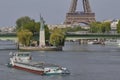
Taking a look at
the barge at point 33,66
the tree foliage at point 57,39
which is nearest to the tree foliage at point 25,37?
the tree foliage at point 57,39

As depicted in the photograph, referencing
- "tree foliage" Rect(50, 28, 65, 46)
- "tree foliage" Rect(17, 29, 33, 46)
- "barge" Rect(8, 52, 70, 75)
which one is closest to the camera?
"barge" Rect(8, 52, 70, 75)

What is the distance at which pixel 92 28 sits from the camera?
17088cm

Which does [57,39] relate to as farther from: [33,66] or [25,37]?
[33,66]

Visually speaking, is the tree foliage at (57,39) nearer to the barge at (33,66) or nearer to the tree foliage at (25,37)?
the tree foliage at (25,37)

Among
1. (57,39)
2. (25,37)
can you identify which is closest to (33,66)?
(57,39)

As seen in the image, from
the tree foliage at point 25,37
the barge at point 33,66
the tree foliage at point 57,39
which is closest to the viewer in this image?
the barge at point 33,66

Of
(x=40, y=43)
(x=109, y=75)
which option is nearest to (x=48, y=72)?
(x=109, y=75)

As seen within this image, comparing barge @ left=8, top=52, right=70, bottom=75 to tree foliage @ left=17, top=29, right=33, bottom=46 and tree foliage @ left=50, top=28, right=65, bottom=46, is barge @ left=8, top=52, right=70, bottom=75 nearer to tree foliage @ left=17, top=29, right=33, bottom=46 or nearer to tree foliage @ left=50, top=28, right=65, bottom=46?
tree foliage @ left=50, top=28, right=65, bottom=46

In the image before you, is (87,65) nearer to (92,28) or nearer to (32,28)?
(32,28)

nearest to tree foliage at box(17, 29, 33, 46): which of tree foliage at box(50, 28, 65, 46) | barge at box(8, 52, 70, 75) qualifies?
tree foliage at box(50, 28, 65, 46)

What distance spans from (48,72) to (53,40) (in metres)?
57.4

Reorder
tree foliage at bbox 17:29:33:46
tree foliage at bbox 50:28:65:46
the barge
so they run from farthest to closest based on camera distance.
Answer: tree foliage at bbox 17:29:33:46, tree foliage at bbox 50:28:65:46, the barge

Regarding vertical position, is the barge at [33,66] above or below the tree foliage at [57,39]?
below

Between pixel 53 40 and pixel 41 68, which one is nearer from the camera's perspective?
pixel 41 68
